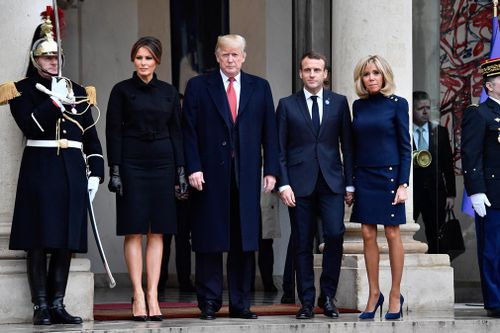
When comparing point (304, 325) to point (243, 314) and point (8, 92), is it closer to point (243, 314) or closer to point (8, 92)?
point (243, 314)

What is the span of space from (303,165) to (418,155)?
320 centimetres

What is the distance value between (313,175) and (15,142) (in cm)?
238

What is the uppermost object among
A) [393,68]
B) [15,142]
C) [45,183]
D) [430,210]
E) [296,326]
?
[393,68]

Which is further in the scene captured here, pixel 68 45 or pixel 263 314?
pixel 68 45

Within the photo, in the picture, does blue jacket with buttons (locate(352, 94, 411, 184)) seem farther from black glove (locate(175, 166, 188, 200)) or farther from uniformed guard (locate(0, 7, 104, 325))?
uniformed guard (locate(0, 7, 104, 325))

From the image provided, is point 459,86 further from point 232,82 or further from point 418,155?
point 232,82

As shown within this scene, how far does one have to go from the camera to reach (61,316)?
11.7 meters

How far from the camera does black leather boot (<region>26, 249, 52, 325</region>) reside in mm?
11617

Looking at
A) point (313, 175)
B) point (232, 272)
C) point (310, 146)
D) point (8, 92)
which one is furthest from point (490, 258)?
point (8, 92)

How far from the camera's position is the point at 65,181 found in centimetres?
1183

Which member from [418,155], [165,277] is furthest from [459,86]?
[165,277]

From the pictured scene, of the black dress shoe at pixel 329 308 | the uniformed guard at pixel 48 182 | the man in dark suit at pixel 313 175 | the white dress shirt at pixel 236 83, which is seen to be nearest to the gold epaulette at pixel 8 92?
the uniformed guard at pixel 48 182

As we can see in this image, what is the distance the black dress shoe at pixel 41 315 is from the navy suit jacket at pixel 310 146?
2120 mm

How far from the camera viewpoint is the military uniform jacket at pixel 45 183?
1172 centimetres
